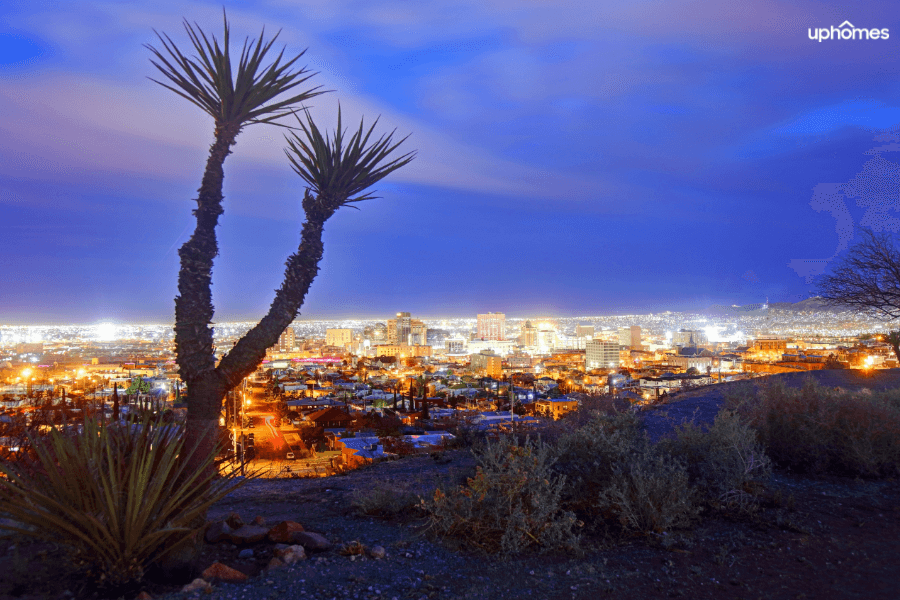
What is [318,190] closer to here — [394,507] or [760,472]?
[394,507]

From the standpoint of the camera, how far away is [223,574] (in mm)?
4059

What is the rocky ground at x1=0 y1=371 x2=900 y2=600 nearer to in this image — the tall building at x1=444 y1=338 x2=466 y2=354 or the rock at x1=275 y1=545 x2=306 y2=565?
the rock at x1=275 y1=545 x2=306 y2=565

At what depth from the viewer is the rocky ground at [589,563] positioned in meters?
3.96

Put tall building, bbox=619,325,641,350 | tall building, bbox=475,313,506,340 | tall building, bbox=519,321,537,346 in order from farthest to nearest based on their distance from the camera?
1. tall building, bbox=475,313,506,340
2. tall building, bbox=519,321,537,346
3. tall building, bbox=619,325,641,350

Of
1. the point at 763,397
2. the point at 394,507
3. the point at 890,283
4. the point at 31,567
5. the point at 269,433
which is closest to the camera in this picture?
the point at 31,567

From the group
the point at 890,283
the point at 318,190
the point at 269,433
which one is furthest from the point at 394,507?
the point at 269,433

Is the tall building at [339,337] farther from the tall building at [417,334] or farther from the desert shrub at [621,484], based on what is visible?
the desert shrub at [621,484]

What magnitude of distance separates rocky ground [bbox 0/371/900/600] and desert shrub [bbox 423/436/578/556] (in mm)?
186

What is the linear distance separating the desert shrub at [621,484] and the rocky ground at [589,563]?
224 millimetres

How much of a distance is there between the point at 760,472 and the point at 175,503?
6464 mm

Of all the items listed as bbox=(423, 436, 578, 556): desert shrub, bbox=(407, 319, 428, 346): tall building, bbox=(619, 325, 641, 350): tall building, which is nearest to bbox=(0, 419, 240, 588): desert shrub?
bbox=(423, 436, 578, 556): desert shrub

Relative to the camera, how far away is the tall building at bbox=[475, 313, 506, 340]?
16488 cm

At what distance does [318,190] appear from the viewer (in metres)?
6.07

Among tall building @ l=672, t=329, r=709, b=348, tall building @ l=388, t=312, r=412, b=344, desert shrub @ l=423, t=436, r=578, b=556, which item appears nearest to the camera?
desert shrub @ l=423, t=436, r=578, b=556
